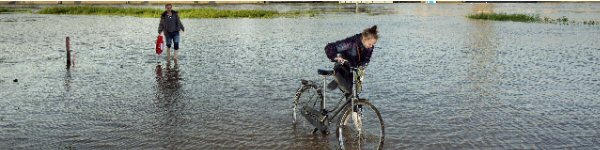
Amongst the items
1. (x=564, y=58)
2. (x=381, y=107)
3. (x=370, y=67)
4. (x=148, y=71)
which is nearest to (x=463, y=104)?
(x=381, y=107)

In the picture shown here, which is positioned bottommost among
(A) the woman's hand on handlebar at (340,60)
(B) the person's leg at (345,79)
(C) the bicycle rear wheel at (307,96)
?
(C) the bicycle rear wheel at (307,96)

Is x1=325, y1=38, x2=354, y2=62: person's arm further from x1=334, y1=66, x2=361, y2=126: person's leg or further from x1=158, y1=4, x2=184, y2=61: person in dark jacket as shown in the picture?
x1=158, y1=4, x2=184, y2=61: person in dark jacket

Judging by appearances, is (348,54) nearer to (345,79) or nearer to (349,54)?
(349,54)

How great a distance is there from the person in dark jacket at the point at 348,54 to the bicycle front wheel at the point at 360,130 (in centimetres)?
30

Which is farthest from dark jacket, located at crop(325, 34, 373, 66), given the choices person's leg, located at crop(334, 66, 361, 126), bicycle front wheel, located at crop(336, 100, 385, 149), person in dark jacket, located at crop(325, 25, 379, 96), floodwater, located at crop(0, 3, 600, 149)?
floodwater, located at crop(0, 3, 600, 149)

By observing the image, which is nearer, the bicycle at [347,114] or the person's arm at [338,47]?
the bicycle at [347,114]

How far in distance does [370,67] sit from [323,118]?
8.34 m

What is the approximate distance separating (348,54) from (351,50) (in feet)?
0.21

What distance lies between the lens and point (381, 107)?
10.2 meters

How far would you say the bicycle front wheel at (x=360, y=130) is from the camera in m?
6.90

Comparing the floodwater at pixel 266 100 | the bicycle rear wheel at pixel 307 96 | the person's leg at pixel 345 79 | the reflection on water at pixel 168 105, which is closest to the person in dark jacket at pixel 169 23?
the floodwater at pixel 266 100

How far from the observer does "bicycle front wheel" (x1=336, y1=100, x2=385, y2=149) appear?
→ 690 cm

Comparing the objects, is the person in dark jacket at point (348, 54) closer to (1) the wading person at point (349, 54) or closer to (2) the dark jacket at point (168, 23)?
(1) the wading person at point (349, 54)

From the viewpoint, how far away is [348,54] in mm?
7102
